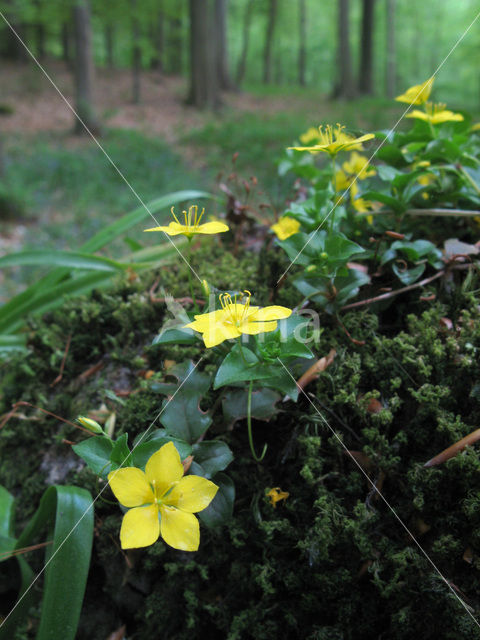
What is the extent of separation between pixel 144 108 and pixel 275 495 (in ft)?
46.4

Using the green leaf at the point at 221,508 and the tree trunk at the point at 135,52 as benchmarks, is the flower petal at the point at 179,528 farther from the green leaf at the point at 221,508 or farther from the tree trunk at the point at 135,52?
the tree trunk at the point at 135,52

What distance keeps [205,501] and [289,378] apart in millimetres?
284

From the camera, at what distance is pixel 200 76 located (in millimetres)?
11977

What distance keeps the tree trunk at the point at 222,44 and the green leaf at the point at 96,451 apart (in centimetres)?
1570

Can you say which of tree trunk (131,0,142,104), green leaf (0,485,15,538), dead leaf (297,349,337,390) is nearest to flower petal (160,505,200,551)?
dead leaf (297,349,337,390)

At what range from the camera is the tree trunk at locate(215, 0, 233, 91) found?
44.7ft

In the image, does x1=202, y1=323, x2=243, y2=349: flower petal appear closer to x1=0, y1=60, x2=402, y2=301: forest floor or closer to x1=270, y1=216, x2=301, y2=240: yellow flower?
x1=270, y1=216, x2=301, y2=240: yellow flower

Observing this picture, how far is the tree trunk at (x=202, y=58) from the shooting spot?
34.6 feet

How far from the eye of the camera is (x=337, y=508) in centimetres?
98

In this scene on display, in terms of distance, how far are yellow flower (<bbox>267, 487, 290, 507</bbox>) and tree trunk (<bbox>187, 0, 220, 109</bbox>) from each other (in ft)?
39.0

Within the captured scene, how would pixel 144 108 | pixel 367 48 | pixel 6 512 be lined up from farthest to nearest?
pixel 144 108 → pixel 367 48 → pixel 6 512

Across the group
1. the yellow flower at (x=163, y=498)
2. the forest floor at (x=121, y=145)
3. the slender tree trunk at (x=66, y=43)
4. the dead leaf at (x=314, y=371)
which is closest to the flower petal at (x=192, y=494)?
the yellow flower at (x=163, y=498)

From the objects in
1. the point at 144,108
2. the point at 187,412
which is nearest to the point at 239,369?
the point at 187,412

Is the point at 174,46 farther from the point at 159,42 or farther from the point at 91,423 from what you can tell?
the point at 91,423
